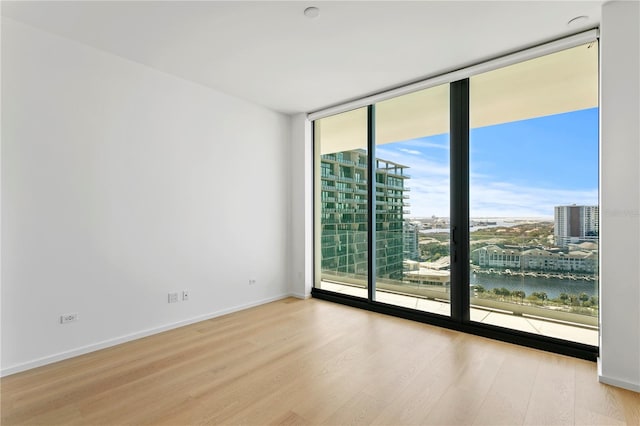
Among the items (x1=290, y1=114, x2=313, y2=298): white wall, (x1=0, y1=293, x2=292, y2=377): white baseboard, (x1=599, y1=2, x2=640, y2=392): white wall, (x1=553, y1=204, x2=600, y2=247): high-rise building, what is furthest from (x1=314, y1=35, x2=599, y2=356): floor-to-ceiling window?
(x1=0, y1=293, x2=292, y2=377): white baseboard

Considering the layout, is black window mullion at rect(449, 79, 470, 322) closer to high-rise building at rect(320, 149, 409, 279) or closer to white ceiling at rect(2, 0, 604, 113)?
white ceiling at rect(2, 0, 604, 113)

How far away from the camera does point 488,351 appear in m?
2.84

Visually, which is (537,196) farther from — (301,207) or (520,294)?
(301,207)

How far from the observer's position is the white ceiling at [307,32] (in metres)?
2.35

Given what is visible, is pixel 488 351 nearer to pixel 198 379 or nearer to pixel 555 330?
pixel 555 330

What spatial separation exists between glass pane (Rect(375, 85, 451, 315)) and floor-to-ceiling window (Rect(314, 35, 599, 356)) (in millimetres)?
13

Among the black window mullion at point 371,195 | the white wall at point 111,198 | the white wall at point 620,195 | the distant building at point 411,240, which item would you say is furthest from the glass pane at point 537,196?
the white wall at point 111,198

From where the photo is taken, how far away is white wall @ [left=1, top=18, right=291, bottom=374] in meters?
2.52

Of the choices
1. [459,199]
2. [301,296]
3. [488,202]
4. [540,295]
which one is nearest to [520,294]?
[540,295]

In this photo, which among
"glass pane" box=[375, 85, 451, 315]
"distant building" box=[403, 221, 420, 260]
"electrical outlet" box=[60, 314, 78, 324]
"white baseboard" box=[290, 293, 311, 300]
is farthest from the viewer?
"white baseboard" box=[290, 293, 311, 300]

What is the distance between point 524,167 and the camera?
3105 mm

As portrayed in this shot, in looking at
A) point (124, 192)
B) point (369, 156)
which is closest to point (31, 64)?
point (124, 192)

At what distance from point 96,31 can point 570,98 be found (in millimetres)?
4293

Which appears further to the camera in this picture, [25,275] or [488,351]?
[488,351]
